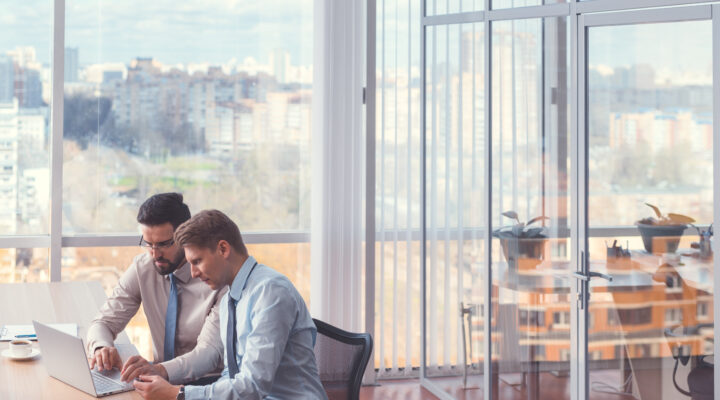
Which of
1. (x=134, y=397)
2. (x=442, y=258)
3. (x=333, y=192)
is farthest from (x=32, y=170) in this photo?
(x=134, y=397)

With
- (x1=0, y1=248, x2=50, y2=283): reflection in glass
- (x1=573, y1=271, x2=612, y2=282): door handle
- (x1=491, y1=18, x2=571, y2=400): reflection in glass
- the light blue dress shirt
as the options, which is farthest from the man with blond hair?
(x1=0, y1=248, x2=50, y2=283): reflection in glass

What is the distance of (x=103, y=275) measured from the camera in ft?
17.0

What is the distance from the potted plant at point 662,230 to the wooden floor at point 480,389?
61 cm

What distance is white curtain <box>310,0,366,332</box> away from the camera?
17.3ft

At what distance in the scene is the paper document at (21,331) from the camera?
3.11 meters

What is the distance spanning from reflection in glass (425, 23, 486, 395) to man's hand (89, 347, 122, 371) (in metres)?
2.30

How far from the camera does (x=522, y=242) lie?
420 cm

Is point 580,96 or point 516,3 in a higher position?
point 516,3

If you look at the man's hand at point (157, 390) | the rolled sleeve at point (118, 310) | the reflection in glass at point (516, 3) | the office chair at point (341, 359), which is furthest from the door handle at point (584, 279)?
the man's hand at point (157, 390)

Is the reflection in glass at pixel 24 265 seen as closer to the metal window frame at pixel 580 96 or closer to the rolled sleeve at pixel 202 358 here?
the rolled sleeve at pixel 202 358

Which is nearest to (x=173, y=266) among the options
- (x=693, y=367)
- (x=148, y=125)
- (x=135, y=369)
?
(x=135, y=369)

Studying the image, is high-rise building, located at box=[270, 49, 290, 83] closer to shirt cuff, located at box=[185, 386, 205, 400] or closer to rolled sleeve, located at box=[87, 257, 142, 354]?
rolled sleeve, located at box=[87, 257, 142, 354]

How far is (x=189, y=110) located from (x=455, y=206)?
1.80 m

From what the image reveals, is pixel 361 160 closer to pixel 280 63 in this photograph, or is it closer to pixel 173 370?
pixel 280 63
